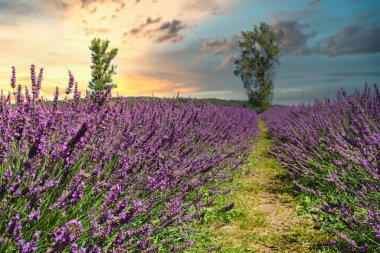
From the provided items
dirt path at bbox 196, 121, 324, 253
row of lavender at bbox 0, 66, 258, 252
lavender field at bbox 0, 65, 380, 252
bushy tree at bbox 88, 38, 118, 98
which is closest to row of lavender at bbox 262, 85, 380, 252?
lavender field at bbox 0, 65, 380, 252

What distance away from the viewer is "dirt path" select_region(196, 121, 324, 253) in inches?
145

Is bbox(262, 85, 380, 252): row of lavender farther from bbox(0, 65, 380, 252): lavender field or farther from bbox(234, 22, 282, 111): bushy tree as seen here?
bbox(234, 22, 282, 111): bushy tree

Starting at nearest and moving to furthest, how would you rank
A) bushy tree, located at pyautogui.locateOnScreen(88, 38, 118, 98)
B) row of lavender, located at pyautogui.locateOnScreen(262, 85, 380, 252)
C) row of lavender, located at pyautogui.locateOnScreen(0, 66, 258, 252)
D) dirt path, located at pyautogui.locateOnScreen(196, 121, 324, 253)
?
1. row of lavender, located at pyautogui.locateOnScreen(0, 66, 258, 252)
2. row of lavender, located at pyautogui.locateOnScreen(262, 85, 380, 252)
3. dirt path, located at pyautogui.locateOnScreen(196, 121, 324, 253)
4. bushy tree, located at pyautogui.locateOnScreen(88, 38, 118, 98)

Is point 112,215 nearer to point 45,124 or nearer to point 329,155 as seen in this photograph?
point 45,124

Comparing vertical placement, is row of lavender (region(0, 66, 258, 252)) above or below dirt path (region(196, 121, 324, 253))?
above

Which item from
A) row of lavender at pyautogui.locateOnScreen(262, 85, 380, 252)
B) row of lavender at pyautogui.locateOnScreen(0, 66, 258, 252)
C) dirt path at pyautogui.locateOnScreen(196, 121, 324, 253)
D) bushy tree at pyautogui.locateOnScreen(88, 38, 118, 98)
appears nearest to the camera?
row of lavender at pyautogui.locateOnScreen(0, 66, 258, 252)

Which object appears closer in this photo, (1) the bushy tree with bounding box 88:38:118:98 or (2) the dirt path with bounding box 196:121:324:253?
(2) the dirt path with bounding box 196:121:324:253

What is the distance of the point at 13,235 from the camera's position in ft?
5.22

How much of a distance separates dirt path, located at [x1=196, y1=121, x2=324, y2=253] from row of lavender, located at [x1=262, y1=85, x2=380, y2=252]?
0.27 m

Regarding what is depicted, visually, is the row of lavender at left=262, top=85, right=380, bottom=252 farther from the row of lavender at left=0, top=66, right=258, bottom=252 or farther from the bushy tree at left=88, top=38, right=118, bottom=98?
the bushy tree at left=88, top=38, right=118, bottom=98

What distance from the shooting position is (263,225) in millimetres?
4293

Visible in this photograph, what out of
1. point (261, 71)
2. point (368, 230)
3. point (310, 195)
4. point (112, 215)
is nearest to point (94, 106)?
point (112, 215)

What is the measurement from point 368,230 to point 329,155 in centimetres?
193

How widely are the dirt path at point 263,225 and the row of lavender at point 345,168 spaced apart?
0.27 metres
